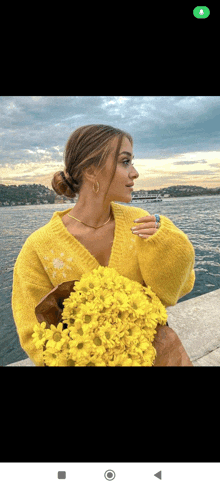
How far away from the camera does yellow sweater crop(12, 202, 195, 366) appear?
0.85 metres

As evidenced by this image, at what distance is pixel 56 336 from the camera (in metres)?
0.74

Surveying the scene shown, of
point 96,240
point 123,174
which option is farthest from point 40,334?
point 123,174

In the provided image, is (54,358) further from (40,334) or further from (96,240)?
(96,240)

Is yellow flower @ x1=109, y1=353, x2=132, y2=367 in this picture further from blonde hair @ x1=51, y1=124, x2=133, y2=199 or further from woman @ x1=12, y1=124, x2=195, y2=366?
blonde hair @ x1=51, y1=124, x2=133, y2=199

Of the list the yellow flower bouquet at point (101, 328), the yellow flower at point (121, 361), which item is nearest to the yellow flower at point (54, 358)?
the yellow flower bouquet at point (101, 328)

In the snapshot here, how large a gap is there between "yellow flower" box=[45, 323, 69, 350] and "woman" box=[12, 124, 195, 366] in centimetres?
19

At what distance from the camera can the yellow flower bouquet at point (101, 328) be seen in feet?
2.26

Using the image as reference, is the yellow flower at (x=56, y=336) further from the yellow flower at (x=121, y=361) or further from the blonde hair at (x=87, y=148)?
the blonde hair at (x=87, y=148)

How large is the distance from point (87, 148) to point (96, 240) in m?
0.30
